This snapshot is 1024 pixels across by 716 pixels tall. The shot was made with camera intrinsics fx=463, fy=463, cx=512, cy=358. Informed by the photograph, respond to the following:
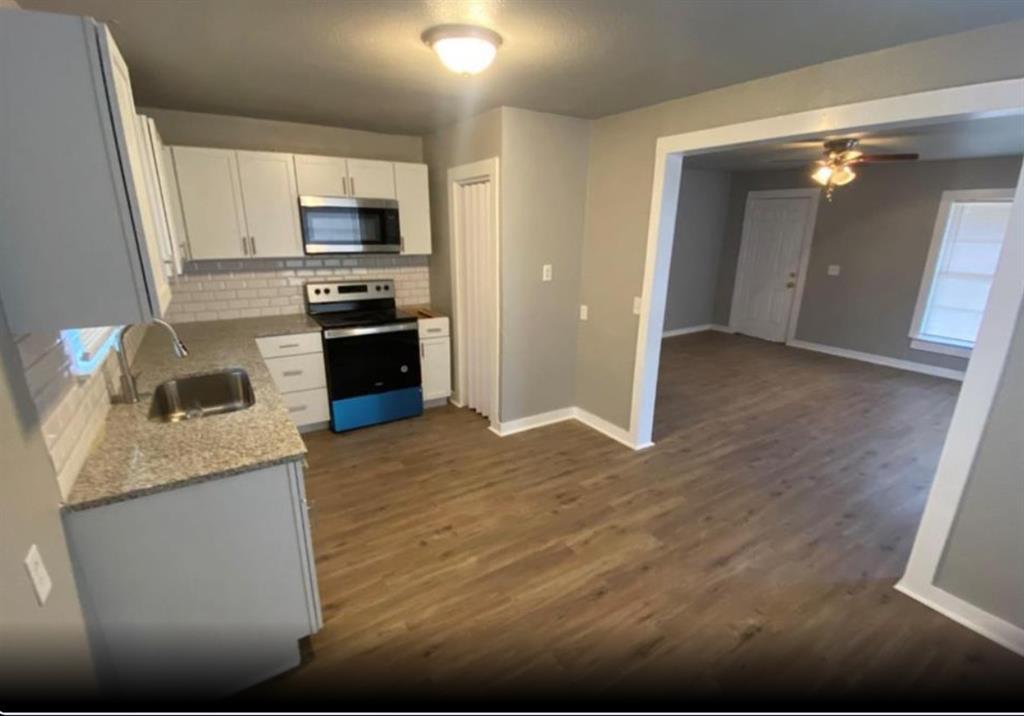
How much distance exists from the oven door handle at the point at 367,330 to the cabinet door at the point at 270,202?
0.71 m

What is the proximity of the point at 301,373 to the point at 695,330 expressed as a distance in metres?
6.13

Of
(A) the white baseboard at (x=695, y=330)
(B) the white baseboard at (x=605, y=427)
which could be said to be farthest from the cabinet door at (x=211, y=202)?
(A) the white baseboard at (x=695, y=330)

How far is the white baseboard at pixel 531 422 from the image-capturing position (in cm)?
373

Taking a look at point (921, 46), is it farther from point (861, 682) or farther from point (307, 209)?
point (307, 209)

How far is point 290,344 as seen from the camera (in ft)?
11.3

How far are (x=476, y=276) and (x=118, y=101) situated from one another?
276 centimetres

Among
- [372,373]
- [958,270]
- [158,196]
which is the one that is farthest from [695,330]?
[158,196]

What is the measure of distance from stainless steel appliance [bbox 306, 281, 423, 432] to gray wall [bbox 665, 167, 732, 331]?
4.41 m

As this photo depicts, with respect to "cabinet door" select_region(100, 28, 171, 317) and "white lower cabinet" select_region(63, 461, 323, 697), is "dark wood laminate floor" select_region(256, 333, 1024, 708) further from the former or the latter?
"cabinet door" select_region(100, 28, 171, 317)

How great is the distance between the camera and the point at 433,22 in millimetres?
1774

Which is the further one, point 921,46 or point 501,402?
point 501,402

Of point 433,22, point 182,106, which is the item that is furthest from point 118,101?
point 182,106

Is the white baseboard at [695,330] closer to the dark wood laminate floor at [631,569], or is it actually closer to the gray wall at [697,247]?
the gray wall at [697,247]

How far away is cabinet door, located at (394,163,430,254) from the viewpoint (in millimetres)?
3844
